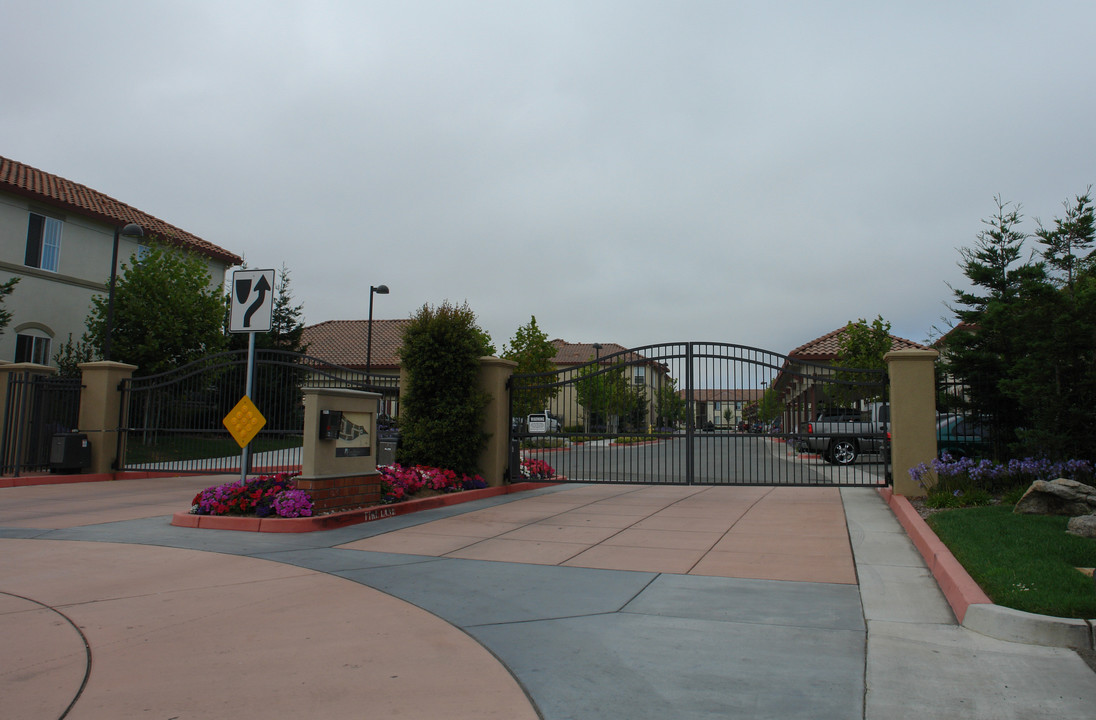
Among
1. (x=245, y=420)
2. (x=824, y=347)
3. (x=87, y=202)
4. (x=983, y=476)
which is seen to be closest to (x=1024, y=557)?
(x=983, y=476)

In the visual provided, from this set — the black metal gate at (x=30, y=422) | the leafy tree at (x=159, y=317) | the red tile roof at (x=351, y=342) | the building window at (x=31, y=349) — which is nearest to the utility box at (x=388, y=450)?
the black metal gate at (x=30, y=422)

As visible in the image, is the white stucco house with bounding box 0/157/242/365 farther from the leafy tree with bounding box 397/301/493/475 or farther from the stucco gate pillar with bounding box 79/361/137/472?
the leafy tree with bounding box 397/301/493/475

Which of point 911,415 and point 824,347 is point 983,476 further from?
point 824,347

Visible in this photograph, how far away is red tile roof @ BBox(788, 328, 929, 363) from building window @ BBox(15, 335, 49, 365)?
28.4 metres

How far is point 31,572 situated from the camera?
6340mm

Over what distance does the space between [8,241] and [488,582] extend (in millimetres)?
26031

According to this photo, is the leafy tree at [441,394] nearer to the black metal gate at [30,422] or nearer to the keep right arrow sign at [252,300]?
the keep right arrow sign at [252,300]

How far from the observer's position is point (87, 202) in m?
28.1

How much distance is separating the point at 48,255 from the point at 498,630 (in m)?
28.2

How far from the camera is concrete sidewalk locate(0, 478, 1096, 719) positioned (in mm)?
3635

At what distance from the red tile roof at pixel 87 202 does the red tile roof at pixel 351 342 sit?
13314 millimetres

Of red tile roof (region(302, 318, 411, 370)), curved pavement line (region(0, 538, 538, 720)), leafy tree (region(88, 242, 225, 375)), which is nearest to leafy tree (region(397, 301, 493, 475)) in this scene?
curved pavement line (region(0, 538, 538, 720))

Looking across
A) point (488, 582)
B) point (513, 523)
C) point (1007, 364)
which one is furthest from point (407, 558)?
point (1007, 364)

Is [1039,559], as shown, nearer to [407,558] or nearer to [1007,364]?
[407,558]
